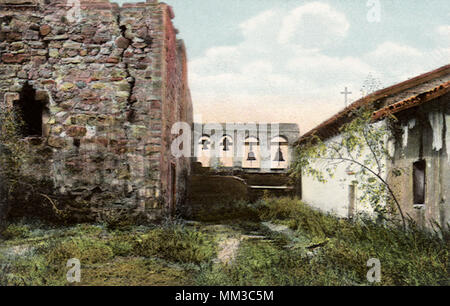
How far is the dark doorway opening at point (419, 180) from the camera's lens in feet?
16.9

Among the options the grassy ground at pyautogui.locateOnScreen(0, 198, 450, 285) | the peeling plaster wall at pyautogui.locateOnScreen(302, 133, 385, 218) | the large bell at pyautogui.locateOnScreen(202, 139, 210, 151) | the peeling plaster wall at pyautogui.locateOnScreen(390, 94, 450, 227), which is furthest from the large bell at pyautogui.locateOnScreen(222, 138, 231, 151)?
the peeling plaster wall at pyautogui.locateOnScreen(390, 94, 450, 227)

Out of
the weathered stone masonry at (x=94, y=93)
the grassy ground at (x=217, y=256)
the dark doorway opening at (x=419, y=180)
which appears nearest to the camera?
the grassy ground at (x=217, y=256)

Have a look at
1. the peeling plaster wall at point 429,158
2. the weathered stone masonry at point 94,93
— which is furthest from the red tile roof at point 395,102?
the weathered stone masonry at point 94,93

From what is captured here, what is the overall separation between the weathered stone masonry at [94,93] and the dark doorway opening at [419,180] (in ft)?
15.5

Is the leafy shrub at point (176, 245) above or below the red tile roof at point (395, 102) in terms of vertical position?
below

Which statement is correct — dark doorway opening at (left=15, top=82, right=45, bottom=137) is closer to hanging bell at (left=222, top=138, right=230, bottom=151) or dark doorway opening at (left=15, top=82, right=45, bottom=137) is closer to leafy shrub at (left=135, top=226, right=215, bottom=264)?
leafy shrub at (left=135, top=226, right=215, bottom=264)

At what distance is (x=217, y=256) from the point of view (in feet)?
16.0

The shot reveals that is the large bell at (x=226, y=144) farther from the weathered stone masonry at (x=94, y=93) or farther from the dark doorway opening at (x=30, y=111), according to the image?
the dark doorway opening at (x=30, y=111)

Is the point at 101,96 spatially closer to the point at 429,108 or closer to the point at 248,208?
the point at 248,208

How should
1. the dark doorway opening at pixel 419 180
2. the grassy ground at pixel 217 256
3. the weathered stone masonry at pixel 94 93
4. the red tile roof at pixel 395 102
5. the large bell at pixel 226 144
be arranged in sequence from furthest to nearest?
the large bell at pixel 226 144 → the weathered stone masonry at pixel 94 93 → the dark doorway opening at pixel 419 180 → the red tile roof at pixel 395 102 → the grassy ground at pixel 217 256

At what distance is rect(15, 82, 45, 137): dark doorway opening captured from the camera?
664cm

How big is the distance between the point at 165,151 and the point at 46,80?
285 centimetres

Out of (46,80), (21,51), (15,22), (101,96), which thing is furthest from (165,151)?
(15,22)

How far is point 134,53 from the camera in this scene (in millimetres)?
6668
